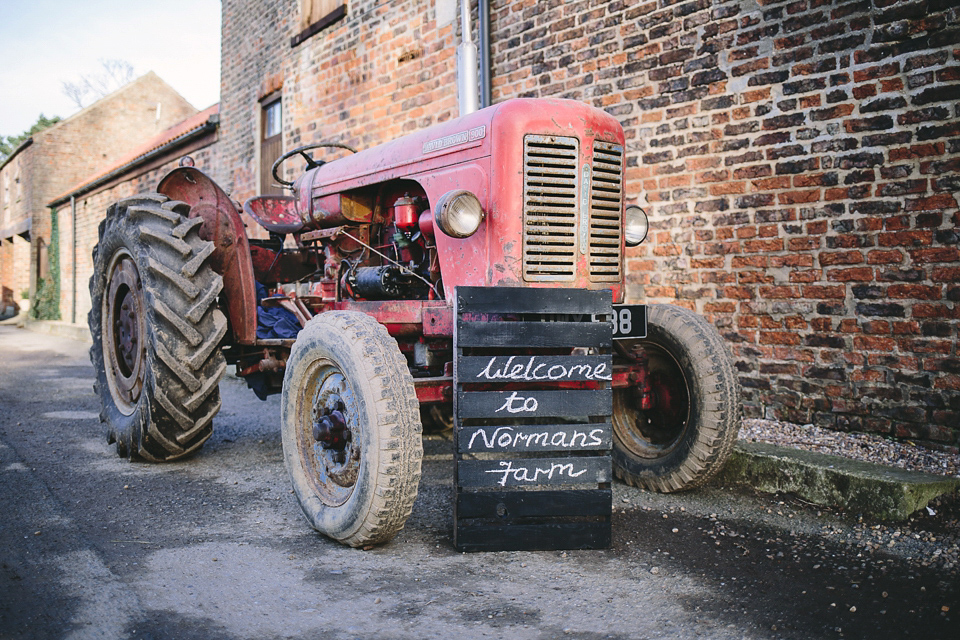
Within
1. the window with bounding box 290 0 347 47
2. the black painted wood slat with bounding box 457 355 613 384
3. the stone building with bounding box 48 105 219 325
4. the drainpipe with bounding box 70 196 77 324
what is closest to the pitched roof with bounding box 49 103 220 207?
the stone building with bounding box 48 105 219 325

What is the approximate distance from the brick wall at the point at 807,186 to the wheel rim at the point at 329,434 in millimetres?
2717

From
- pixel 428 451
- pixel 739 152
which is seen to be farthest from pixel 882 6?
pixel 428 451

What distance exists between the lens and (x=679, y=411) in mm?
3631

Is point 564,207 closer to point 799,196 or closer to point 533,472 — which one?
point 533,472

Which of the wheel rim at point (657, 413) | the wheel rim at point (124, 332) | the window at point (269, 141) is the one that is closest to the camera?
the wheel rim at point (657, 413)

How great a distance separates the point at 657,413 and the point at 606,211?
45.3 inches

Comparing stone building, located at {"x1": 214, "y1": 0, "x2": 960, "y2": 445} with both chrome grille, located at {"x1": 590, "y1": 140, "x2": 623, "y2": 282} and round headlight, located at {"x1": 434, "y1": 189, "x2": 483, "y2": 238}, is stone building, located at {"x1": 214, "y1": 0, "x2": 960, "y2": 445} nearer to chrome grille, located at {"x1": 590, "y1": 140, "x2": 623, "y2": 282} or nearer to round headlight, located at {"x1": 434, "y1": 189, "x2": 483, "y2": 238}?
chrome grille, located at {"x1": 590, "y1": 140, "x2": 623, "y2": 282}

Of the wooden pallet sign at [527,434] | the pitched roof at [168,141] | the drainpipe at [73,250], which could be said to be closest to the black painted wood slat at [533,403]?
the wooden pallet sign at [527,434]

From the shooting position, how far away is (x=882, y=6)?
385 cm

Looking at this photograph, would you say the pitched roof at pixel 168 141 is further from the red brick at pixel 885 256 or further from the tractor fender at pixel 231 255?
the red brick at pixel 885 256

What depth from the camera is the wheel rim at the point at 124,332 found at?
4191 millimetres

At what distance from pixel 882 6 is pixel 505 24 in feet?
10.0

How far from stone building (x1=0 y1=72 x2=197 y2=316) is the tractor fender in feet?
75.8

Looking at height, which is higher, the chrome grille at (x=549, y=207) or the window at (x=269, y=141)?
the window at (x=269, y=141)
